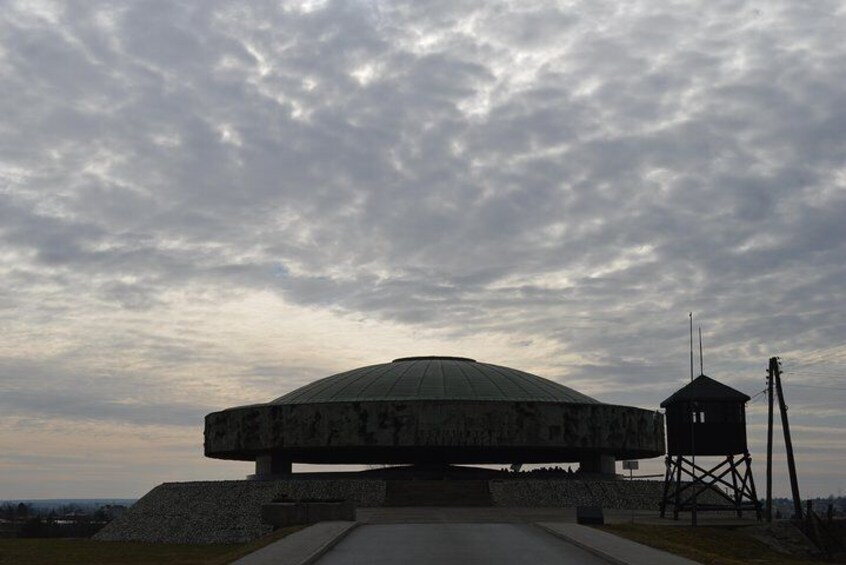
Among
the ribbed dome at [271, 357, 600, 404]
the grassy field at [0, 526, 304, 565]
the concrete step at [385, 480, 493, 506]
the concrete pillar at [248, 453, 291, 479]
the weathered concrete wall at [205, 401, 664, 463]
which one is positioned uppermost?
the ribbed dome at [271, 357, 600, 404]

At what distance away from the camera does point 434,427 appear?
5719 cm

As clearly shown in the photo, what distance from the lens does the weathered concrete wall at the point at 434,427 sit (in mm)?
57344

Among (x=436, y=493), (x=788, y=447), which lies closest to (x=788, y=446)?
(x=788, y=447)

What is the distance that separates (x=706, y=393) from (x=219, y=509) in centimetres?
2429

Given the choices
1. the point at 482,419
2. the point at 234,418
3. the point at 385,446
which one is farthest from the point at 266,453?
the point at 482,419

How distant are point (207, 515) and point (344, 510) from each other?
1606cm

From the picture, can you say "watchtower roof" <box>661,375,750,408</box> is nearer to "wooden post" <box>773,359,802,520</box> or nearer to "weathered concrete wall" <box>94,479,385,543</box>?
"wooden post" <box>773,359,802,520</box>

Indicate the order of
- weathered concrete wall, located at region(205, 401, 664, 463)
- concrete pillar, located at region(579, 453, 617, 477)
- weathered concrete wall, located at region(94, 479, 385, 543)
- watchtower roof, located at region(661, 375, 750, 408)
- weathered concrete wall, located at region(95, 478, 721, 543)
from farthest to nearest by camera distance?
concrete pillar, located at region(579, 453, 617, 477) < weathered concrete wall, located at region(205, 401, 664, 463) < weathered concrete wall, located at region(95, 478, 721, 543) < weathered concrete wall, located at region(94, 479, 385, 543) < watchtower roof, located at region(661, 375, 750, 408)

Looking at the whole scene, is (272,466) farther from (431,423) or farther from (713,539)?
(713,539)

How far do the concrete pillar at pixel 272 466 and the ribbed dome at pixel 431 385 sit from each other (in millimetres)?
3649

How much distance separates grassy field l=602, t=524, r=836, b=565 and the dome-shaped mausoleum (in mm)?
19926

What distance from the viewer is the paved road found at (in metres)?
21.0

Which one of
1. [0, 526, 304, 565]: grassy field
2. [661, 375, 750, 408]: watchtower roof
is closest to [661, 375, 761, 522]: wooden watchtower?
[661, 375, 750, 408]: watchtower roof

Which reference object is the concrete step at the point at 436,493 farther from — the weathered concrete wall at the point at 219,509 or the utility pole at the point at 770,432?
the utility pole at the point at 770,432
